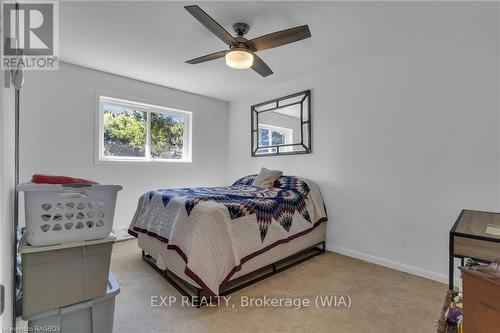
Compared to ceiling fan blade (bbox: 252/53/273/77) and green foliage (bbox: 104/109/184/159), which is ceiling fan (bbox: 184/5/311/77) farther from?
green foliage (bbox: 104/109/184/159)

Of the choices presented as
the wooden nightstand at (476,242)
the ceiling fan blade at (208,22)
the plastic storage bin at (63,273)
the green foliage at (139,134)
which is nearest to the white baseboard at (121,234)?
the green foliage at (139,134)

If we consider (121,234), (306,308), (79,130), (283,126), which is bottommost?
(306,308)

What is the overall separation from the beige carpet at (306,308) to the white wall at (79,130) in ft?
4.44

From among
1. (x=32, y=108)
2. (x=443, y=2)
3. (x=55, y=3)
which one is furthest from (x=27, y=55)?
(x=443, y=2)

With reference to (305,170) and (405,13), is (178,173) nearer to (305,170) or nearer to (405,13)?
(305,170)

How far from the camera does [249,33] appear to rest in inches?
89.7

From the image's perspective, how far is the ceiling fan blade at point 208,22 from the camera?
60.4 inches

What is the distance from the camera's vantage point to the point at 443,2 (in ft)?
6.06

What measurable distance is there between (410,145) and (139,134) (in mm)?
3561

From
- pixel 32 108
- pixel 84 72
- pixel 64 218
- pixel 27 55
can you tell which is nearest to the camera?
pixel 64 218

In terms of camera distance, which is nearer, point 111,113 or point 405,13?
point 405,13

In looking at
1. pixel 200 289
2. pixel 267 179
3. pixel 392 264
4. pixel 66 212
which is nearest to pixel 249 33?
pixel 267 179

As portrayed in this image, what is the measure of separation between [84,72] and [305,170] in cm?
318

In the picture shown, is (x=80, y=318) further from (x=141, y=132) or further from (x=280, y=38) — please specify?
(x=141, y=132)
